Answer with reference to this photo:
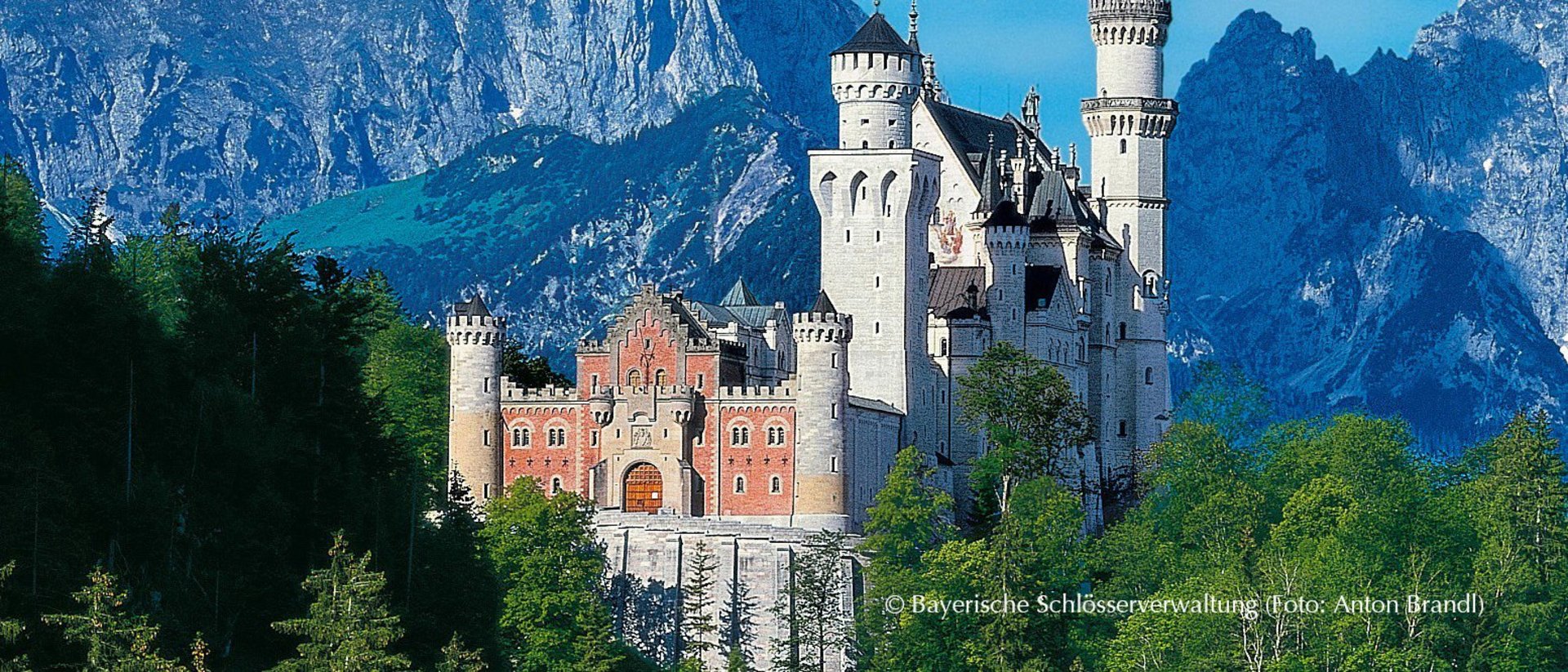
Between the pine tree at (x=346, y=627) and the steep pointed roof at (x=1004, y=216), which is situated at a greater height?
the steep pointed roof at (x=1004, y=216)

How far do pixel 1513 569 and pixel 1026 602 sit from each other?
14607 mm

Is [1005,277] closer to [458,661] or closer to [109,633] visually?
[458,661]

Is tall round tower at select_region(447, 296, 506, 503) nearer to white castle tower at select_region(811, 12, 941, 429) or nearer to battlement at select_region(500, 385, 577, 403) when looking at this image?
battlement at select_region(500, 385, 577, 403)

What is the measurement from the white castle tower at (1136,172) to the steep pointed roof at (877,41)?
1647 centimetres

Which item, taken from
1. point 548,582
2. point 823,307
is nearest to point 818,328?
point 823,307

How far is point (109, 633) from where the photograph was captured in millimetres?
66625

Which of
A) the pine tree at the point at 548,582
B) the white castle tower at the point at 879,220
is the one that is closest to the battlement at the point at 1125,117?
the white castle tower at the point at 879,220

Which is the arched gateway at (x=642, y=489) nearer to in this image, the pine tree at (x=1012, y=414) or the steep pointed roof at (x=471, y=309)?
the steep pointed roof at (x=471, y=309)

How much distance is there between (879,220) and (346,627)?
5500 centimetres

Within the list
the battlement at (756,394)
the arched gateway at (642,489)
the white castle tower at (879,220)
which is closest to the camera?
the battlement at (756,394)

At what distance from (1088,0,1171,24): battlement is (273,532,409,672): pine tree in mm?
73003

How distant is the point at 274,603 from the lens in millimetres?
80812

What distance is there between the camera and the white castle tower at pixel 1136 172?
141 metres

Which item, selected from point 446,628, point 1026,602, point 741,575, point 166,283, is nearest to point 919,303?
point 741,575
